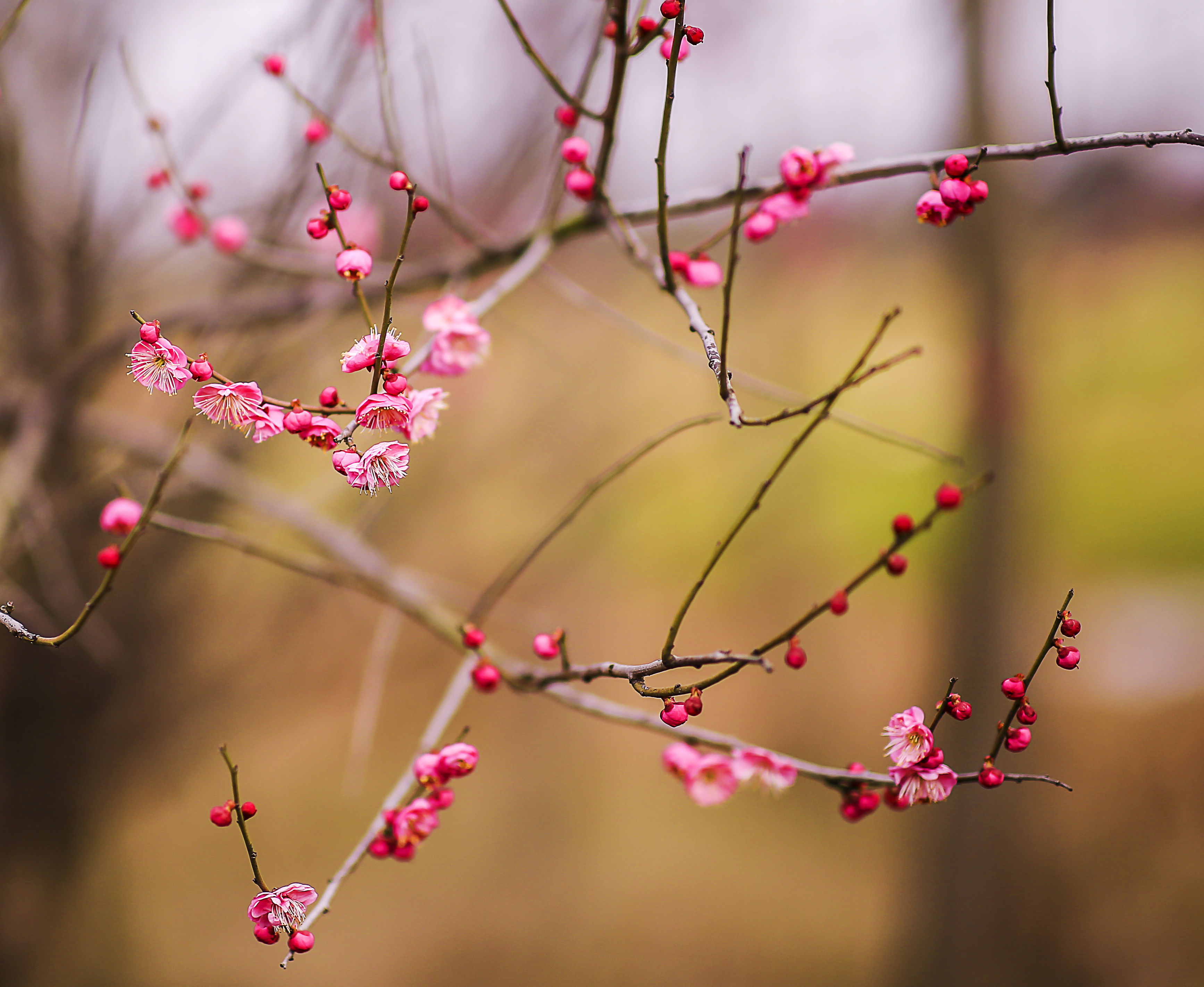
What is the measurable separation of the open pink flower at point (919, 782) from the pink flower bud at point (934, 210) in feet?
2.20

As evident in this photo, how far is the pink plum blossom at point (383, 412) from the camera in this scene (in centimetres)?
66

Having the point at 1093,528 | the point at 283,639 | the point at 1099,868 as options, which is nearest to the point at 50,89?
the point at 283,639

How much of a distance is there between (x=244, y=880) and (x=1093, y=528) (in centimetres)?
662

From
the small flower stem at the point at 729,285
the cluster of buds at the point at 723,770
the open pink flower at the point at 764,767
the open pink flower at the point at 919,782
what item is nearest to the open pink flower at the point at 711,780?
the cluster of buds at the point at 723,770

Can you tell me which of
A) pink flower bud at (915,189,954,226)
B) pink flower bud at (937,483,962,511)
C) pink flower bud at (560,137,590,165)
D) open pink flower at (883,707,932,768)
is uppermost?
pink flower bud at (560,137,590,165)

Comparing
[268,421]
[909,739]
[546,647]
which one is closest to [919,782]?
[909,739]

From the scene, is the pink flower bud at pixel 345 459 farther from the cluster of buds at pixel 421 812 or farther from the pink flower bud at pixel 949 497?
the pink flower bud at pixel 949 497

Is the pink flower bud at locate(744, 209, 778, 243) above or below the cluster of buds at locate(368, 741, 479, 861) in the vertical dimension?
above

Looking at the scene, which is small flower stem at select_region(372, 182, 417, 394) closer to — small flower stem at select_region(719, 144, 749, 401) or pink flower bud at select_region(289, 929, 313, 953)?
small flower stem at select_region(719, 144, 749, 401)

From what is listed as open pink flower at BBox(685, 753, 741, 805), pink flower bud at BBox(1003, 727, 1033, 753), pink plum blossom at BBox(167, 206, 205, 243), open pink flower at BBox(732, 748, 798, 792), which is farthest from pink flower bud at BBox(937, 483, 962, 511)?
pink plum blossom at BBox(167, 206, 205, 243)

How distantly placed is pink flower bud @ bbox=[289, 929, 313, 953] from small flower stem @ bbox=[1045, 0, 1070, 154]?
3.87 ft

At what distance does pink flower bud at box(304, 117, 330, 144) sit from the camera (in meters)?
1.38

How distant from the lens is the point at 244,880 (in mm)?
4094

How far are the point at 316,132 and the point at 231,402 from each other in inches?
37.4
